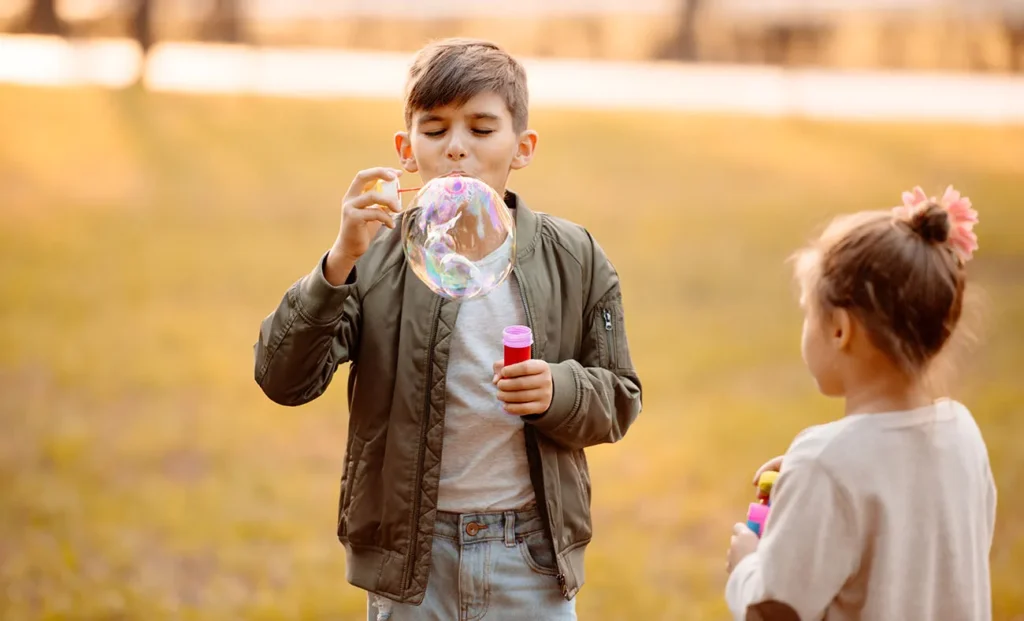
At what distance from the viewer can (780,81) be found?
34.2 feet

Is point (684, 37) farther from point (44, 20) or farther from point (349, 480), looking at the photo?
point (349, 480)

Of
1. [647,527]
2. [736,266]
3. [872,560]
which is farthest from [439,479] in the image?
[736,266]

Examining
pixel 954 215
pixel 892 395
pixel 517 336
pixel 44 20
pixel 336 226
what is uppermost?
pixel 44 20

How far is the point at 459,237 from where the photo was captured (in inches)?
76.5

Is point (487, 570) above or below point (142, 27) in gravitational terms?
below

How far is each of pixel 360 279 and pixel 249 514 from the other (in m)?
2.63

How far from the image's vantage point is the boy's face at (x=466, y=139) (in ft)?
6.43

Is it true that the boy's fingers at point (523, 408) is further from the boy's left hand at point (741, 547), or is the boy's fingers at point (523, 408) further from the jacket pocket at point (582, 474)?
the boy's left hand at point (741, 547)

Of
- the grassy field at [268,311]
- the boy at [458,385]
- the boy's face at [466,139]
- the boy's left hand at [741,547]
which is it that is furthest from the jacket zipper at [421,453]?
the grassy field at [268,311]

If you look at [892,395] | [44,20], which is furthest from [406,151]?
[44,20]

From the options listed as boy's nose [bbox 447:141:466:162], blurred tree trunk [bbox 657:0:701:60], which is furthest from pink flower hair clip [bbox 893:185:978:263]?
blurred tree trunk [bbox 657:0:701:60]

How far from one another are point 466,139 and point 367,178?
0.63 feet

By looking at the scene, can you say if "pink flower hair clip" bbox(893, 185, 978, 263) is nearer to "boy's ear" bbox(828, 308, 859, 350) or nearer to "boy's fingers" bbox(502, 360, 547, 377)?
"boy's ear" bbox(828, 308, 859, 350)

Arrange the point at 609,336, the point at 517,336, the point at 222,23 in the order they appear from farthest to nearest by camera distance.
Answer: the point at 222,23 < the point at 609,336 < the point at 517,336
